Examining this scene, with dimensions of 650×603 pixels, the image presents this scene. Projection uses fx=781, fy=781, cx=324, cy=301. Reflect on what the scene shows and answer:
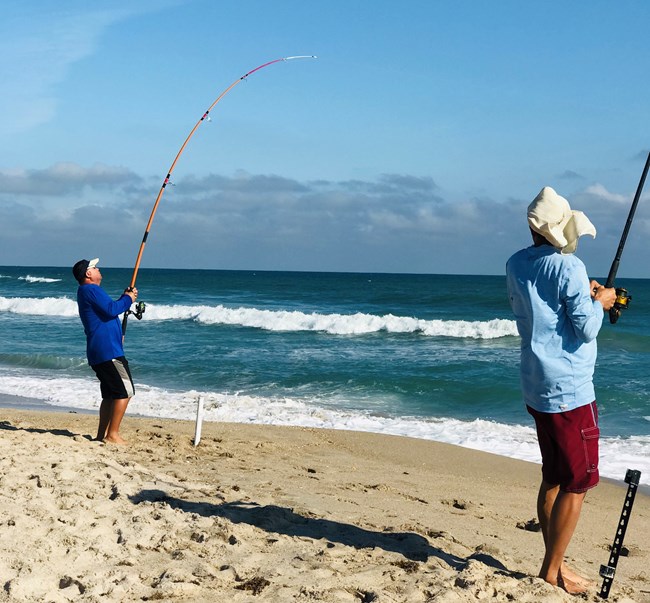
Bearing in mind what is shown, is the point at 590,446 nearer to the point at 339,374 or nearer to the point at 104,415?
the point at 104,415

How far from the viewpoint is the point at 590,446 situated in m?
3.18

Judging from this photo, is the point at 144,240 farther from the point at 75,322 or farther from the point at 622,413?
the point at 75,322

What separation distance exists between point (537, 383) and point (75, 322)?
2303 cm

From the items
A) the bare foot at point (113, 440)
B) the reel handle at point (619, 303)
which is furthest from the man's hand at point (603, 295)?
the bare foot at point (113, 440)

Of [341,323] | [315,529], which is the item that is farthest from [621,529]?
[341,323]

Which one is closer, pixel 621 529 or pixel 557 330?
pixel 557 330

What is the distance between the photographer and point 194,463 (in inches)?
231

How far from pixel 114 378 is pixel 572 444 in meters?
4.00

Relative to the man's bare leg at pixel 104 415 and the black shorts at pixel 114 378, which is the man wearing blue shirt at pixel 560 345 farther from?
the man's bare leg at pixel 104 415

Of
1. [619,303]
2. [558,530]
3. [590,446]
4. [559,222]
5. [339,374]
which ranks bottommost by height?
[339,374]

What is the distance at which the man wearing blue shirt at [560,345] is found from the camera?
312 centimetres

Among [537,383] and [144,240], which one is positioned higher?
[144,240]

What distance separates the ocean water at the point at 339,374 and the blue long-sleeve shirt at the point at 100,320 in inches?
127

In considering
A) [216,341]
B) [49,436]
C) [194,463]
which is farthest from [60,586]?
[216,341]
